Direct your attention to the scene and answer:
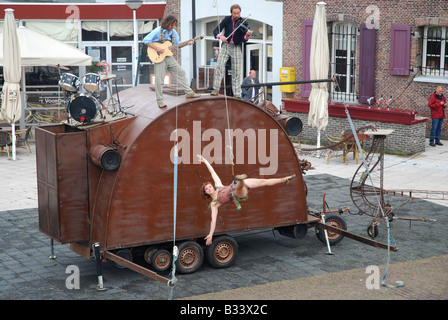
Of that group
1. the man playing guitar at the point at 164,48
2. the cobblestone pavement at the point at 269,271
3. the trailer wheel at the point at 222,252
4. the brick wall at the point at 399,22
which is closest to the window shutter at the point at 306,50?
the brick wall at the point at 399,22

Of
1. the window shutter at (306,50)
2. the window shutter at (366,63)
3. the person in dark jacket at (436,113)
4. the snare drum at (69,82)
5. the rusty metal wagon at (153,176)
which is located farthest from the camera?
the window shutter at (306,50)

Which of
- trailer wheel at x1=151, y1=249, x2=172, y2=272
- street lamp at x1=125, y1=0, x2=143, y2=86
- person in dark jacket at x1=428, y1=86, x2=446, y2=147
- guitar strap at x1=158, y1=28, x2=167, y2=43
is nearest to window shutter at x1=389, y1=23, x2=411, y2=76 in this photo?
person in dark jacket at x1=428, y1=86, x2=446, y2=147

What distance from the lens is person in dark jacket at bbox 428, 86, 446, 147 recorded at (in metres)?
20.6

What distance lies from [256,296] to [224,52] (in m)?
4.56

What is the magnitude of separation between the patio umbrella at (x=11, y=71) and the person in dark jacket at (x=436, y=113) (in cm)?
1160

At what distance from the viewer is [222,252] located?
11477 mm

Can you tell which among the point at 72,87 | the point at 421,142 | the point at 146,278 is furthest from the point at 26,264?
the point at 421,142

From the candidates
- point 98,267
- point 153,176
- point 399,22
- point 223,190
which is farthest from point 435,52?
point 98,267

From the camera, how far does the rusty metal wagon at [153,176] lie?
417 inches

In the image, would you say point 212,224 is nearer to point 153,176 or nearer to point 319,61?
point 153,176

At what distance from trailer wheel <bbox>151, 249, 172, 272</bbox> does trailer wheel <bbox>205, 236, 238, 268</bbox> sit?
2.20ft

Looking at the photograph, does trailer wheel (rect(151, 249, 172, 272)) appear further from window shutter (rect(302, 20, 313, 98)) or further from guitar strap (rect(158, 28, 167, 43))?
window shutter (rect(302, 20, 313, 98))

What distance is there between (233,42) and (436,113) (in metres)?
10.1

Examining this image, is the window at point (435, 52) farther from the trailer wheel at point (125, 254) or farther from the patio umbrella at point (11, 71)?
the trailer wheel at point (125, 254)
